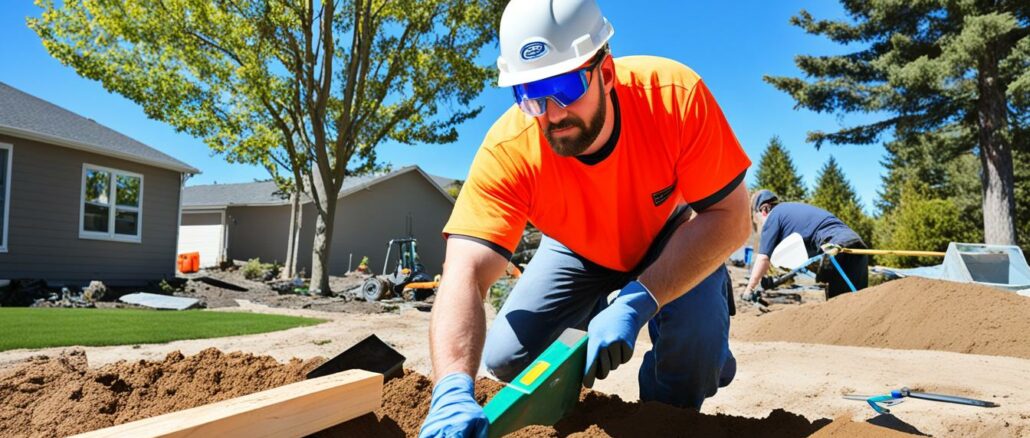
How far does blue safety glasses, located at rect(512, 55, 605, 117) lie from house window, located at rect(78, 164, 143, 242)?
42.6 feet

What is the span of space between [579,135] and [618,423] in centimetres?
101

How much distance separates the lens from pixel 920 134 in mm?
17109

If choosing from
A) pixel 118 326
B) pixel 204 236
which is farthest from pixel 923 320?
pixel 204 236

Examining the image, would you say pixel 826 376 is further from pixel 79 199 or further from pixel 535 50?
pixel 79 199

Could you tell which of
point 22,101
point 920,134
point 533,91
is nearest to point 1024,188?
point 920,134

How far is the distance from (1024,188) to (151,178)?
28.3m

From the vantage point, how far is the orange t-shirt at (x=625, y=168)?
2244 millimetres

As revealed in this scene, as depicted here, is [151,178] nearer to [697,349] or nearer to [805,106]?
[697,349]

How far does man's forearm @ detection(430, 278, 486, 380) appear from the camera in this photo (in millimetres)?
1804

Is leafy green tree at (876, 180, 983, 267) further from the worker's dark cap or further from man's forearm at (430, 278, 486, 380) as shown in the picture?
man's forearm at (430, 278, 486, 380)

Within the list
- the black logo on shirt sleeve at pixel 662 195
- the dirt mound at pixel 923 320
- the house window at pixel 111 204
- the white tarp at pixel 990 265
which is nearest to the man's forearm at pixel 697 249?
the black logo on shirt sleeve at pixel 662 195

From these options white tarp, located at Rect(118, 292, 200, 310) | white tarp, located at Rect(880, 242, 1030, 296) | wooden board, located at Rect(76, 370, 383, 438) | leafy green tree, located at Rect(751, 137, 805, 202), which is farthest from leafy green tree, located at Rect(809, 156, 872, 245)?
wooden board, located at Rect(76, 370, 383, 438)

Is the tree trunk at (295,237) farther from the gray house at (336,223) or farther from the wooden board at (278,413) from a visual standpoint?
the wooden board at (278,413)

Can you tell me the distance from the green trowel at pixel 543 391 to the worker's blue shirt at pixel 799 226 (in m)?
5.49
